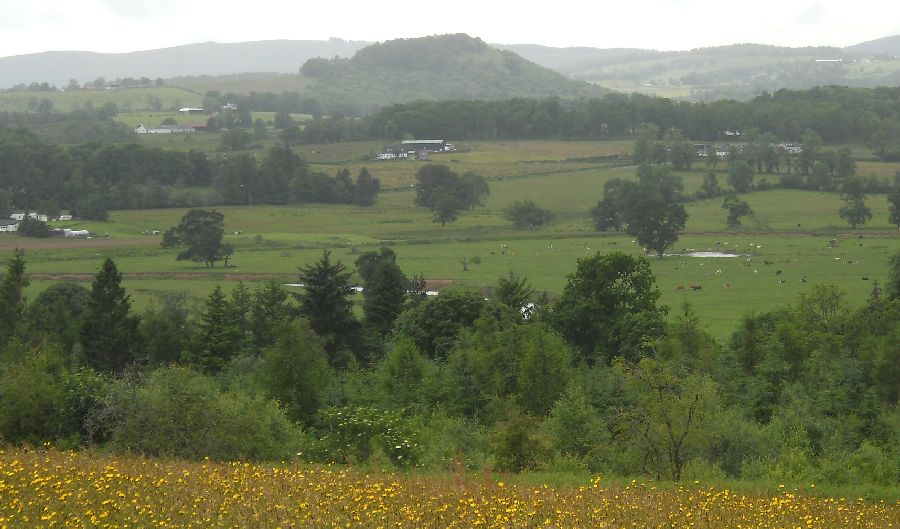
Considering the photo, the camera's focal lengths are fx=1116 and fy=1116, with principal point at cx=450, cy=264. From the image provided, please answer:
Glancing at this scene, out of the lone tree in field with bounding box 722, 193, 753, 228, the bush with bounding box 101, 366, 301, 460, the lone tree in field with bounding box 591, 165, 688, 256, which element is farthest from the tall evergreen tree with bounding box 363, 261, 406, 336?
the lone tree in field with bounding box 722, 193, 753, 228

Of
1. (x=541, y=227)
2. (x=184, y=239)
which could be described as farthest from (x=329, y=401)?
(x=541, y=227)

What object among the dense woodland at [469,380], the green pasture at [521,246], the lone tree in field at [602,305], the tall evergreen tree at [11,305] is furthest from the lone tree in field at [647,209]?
Answer: the tall evergreen tree at [11,305]

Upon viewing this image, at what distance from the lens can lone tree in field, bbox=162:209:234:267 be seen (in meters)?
105

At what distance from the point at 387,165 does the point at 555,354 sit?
435 ft

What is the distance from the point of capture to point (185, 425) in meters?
29.2

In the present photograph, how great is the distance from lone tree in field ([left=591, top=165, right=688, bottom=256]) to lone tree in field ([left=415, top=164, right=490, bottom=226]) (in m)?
17.0

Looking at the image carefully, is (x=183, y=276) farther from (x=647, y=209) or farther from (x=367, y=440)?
(x=367, y=440)

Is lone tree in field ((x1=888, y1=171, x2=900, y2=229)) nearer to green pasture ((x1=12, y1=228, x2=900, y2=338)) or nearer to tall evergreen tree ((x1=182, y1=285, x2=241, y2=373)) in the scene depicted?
green pasture ((x1=12, y1=228, x2=900, y2=338))

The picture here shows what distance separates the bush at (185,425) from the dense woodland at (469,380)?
2.2 inches

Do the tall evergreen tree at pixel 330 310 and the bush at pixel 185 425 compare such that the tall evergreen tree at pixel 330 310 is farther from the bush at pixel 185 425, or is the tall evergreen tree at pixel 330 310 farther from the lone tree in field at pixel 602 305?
the bush at pixel 185 425

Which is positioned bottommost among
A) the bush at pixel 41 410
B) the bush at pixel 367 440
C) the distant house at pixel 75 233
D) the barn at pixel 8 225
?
the distant house at pixel 75 233

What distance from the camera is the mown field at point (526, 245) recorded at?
88438 millimetres

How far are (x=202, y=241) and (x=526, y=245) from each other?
3218 centimetres

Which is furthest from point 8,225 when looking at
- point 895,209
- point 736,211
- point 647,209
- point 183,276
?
point 895,209
